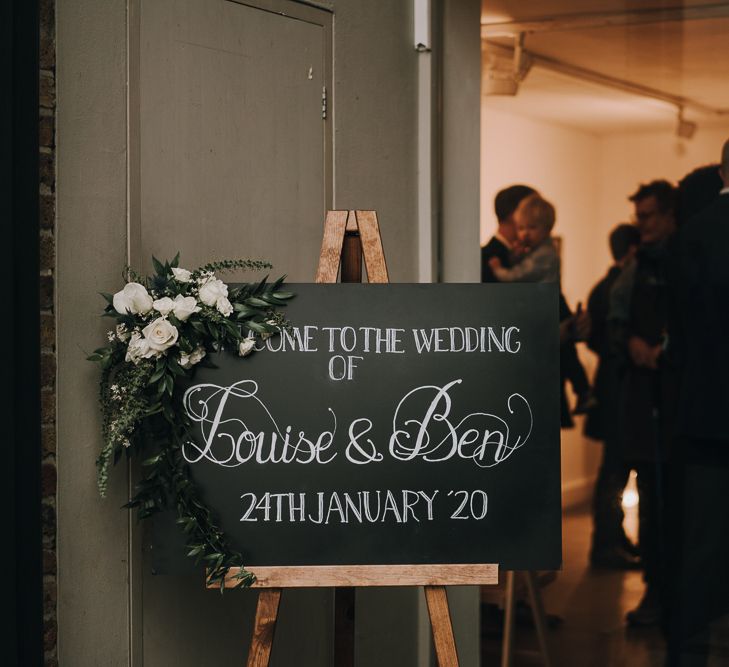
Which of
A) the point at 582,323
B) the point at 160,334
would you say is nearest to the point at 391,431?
the point at 160,334

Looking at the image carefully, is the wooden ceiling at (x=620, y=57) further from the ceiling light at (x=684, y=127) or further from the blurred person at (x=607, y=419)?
the blurred person at (x=607, y=419)

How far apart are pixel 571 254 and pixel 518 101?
0.57 m

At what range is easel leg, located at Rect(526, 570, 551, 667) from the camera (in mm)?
3516

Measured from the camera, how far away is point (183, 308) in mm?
2494

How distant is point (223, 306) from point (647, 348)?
5.13 feet

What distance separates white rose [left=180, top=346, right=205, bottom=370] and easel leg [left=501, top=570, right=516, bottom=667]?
1.63m

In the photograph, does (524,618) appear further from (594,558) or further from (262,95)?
(262,95)

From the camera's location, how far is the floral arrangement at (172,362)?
8.12 ft

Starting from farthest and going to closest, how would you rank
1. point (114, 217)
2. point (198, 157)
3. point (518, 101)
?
point (518, 101) → point (198, 157) → point (114, 217)

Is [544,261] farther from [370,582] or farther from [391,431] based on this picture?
[370,582]

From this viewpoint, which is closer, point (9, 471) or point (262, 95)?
point (9, 471)

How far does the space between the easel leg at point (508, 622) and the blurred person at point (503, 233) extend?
1.07 meters

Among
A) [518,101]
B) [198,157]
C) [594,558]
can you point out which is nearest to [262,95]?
[198,157]

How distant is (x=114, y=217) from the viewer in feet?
9.00
